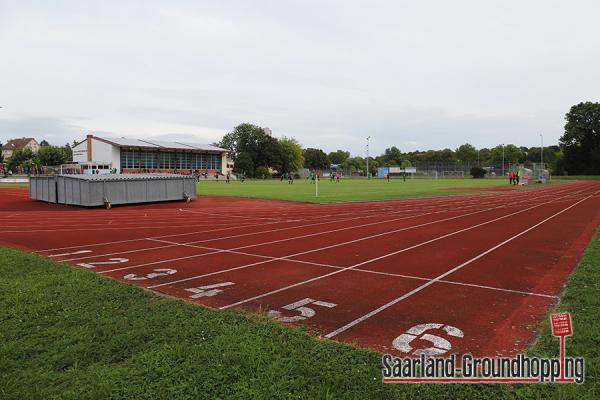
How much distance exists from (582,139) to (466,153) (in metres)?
65.1

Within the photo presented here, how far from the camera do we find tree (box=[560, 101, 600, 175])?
9425 cm

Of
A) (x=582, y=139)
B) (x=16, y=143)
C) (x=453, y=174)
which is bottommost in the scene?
(x=453, y=174)

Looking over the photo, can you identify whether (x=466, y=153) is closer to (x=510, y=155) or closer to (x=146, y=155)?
(x=510, y=155)

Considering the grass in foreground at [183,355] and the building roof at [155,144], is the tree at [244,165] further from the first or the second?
the grass in foreground at [183,355]

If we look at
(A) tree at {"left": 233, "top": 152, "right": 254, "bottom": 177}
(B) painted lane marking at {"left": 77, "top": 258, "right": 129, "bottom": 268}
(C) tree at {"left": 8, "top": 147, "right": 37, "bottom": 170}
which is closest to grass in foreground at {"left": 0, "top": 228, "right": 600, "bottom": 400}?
(B) painted lane marking at {"left": 77, "top": 258, "right": 129, "bottom": 268}

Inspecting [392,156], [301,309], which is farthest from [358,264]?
[392,156]

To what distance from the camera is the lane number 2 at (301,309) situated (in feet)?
19.6

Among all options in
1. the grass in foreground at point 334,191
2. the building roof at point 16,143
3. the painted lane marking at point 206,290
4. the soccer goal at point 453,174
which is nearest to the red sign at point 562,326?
the painted lane marking at point 206,290

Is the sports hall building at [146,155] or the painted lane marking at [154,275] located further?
the sports hall building at [146,155]

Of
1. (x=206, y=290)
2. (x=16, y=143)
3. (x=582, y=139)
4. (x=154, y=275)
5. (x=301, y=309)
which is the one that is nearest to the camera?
(x=301, y=309)

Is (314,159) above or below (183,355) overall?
above

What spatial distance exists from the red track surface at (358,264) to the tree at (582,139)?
92.7m

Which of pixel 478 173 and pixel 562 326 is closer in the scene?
pixel 562 326

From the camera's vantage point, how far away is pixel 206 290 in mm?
7434
